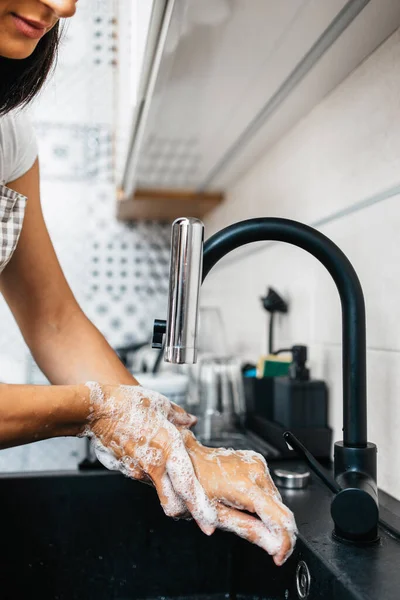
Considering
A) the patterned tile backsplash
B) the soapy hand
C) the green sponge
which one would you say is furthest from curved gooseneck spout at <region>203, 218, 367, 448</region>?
the patterned tile backsplash

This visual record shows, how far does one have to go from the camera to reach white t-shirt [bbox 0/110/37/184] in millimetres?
770

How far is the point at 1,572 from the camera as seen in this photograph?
70cm

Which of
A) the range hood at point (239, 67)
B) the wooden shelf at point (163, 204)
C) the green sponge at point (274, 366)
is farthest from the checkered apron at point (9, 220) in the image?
the wooden shelf at point (163, 204)

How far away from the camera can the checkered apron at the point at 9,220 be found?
72 cm

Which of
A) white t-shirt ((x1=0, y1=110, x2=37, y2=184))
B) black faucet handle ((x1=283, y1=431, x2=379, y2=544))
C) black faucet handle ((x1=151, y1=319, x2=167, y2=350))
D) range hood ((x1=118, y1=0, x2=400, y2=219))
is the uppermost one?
range hood ((x1=118, y1=0, x2=400, y2=219))

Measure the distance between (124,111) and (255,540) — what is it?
850mm

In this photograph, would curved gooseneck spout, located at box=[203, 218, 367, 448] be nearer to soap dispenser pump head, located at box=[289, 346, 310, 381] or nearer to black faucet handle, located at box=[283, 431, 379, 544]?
black faucet handle, located at box=[283, 431, 379, 544]

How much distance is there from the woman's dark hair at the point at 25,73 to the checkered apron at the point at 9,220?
0.11 meters

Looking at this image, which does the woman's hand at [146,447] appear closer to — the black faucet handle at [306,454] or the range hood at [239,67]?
the black faucet handle at [306,454]

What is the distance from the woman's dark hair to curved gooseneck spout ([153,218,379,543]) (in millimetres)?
311

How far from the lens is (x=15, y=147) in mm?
784

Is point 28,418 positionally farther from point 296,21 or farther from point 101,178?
point 101,178

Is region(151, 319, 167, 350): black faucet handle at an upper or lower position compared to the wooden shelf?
lower

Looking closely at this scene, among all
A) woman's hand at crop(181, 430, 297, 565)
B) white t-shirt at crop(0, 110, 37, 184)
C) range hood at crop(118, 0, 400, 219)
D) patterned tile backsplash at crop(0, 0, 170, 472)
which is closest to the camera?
woman's hand at crop(181, 430, 297, 565)
